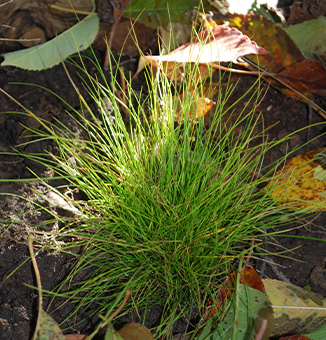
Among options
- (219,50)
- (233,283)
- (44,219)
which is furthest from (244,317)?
(219,50)

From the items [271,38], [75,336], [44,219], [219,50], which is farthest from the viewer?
[271,38]

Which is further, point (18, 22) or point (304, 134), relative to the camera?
point (18, 22)

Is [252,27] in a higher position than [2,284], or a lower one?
higher

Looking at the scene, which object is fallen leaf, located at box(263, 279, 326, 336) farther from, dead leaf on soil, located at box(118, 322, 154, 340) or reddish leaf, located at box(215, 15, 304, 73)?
reddish leaf, located at box(215, 15, 304, 73)

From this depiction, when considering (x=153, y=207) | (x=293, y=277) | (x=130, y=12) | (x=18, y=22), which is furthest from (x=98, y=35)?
(x=293, y=277)

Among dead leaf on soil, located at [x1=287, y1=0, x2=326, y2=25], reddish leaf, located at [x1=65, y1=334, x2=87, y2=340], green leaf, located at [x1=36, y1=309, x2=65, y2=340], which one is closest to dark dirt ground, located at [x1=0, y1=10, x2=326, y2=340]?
reddish leaf, located at [x1=65, y1=334, x2=87, y2=340]

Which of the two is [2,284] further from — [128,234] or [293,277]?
[293,277]

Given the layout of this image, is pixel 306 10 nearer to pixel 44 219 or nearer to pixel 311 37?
pixel 311 37
